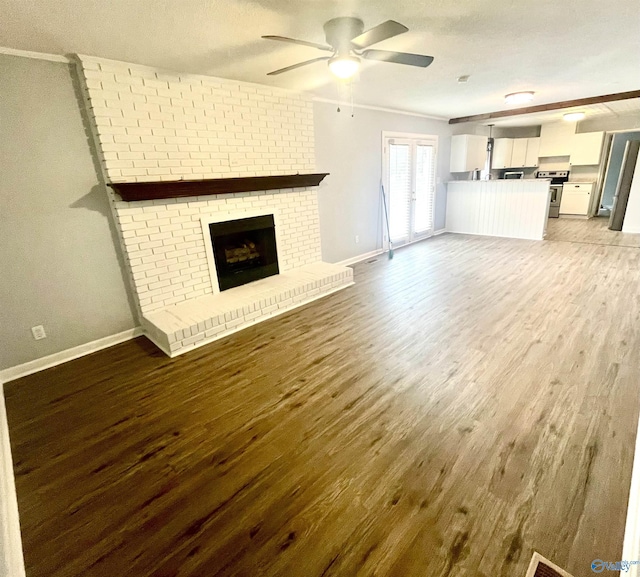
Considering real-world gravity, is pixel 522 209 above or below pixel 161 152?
below

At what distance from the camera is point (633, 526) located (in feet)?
4.25

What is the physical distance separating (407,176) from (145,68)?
4.72m

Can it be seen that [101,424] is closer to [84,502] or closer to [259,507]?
[84,502]

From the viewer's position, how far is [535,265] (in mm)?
4996

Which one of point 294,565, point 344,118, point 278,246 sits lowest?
point 294,565

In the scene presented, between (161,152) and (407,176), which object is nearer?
(161,152)

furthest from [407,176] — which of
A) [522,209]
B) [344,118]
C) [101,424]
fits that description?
[101,424]

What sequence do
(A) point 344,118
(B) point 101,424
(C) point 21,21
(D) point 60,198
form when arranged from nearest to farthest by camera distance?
(C) point 21,21 < (B) point 101,424 < (D) point 60,198 < (A) point 344,118

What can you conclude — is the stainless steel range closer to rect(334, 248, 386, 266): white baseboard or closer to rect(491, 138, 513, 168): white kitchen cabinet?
rect(491, 138, 513, 168): white kitchen cabinet

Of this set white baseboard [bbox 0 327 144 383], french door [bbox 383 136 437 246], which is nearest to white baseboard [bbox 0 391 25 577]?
white baseboard [bbox 0 327 144 383]

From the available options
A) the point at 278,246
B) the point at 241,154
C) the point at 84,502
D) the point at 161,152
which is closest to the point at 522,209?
the point at 278,246

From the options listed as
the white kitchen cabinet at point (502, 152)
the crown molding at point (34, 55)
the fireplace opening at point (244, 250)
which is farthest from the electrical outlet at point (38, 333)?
the white kitchen cabinet at point (502, 152)

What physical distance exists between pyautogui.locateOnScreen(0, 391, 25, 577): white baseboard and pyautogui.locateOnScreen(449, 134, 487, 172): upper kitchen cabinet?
827 centimetres

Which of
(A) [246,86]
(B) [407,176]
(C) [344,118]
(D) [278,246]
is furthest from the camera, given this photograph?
(B) [407,176]
